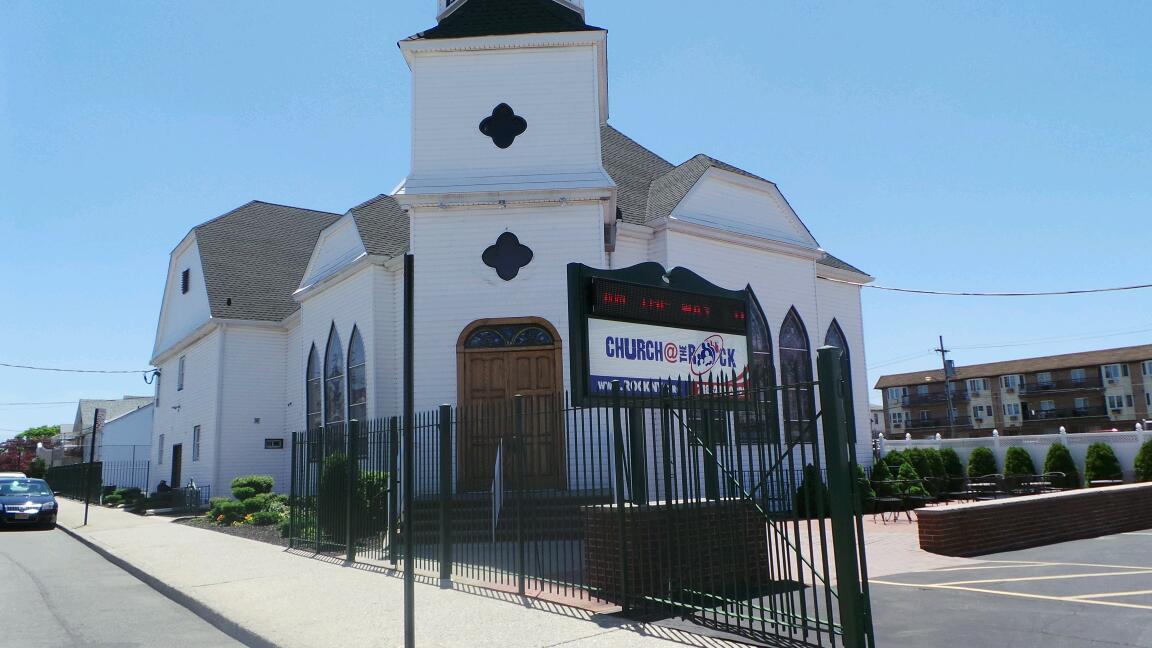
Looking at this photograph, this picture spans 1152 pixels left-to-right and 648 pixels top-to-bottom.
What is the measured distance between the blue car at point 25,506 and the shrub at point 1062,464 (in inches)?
1114

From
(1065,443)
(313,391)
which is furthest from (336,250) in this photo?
(1065,443)

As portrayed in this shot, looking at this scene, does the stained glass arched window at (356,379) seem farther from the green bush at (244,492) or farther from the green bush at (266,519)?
the green bush at (244,492)

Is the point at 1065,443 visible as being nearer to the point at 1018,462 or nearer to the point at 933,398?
the point at 1018,462

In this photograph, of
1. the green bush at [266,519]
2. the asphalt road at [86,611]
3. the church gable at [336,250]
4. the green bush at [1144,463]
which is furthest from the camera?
the green bush at [1144,463]

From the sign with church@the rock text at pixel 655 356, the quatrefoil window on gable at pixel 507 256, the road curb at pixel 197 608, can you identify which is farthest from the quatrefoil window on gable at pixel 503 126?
the road curb at pixel 197 608

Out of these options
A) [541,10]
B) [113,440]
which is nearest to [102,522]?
[541,10]

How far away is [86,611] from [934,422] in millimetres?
89832

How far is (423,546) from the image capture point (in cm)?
1298

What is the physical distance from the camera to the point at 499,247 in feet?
52.7

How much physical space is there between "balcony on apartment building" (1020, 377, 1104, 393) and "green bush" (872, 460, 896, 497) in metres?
66.8

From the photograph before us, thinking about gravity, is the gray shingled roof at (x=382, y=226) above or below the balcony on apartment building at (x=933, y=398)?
above

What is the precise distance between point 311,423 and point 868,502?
1492 cm

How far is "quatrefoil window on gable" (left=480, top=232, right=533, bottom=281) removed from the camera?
52.6 ft

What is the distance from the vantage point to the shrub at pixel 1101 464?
2245cm
